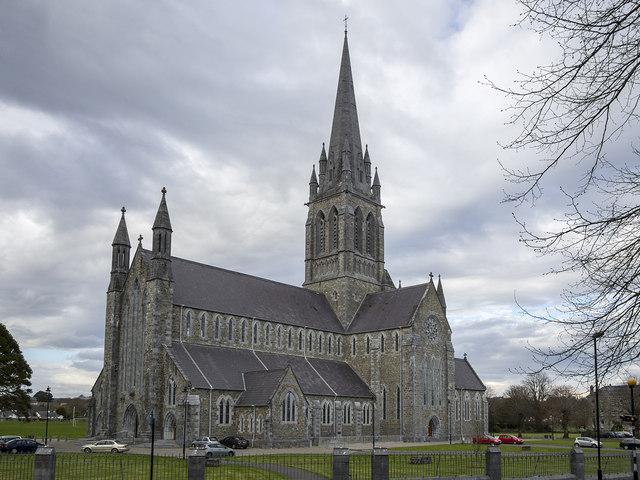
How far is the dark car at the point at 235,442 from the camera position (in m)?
45.9

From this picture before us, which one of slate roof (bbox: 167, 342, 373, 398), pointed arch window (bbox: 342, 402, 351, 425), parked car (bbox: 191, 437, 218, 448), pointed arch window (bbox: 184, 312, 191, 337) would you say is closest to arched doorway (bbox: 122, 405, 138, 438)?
slate roof (bbox: 167, 342, 373, 398)

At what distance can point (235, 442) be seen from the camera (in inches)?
1812

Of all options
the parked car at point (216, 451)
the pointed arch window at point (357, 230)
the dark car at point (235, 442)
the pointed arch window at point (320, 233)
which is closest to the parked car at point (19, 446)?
the parked car at point (216, 451)

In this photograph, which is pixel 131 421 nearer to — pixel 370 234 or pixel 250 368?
pixel 250 368

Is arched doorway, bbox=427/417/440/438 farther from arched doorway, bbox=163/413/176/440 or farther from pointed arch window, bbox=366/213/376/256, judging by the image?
arched doorway, bbox=163/413/176/440

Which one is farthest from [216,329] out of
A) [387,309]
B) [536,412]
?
[536,412]

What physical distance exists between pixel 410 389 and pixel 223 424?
19.5 metres

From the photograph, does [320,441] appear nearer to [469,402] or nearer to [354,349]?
[354,349]

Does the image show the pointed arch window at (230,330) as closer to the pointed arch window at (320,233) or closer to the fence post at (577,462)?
the pointed arch window at (320,233)

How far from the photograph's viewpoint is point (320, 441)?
5259 centimetres

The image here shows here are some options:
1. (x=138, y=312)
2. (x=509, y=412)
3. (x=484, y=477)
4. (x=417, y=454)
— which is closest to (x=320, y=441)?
(x=138, y=312)

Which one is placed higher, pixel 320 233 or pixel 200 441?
pixel 320 233

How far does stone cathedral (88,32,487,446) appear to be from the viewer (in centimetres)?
4878

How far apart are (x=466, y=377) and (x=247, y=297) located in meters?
29.7
